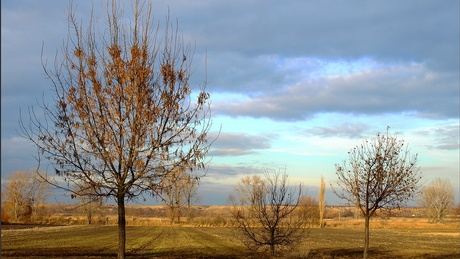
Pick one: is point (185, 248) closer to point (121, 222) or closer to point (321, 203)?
point (121, 222)

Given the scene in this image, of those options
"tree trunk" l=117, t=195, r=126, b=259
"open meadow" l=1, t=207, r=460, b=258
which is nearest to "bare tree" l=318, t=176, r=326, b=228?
"open meadow" l=1, t=207, r=460, b=258

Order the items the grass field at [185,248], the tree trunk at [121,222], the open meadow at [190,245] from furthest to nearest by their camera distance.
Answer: the open meadow at [190,245] < the grass field at [185,248] < the tree trunk at [121,222]

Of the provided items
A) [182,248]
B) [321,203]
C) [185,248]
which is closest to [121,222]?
[182,248]

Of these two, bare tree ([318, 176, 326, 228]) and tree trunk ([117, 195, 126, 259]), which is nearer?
tree trunk ([117, 195, 126, 259])

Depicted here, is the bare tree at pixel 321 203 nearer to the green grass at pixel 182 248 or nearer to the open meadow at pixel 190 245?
the open meadow at pixel 190 245

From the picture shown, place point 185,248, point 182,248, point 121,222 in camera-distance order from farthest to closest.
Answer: point 185,248, point 182,248, point 121,222

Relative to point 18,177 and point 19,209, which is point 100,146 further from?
point 19,209

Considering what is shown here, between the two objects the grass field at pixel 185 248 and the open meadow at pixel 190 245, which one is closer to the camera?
the grass field at pixel 185 248

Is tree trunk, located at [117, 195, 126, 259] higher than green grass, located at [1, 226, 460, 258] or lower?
higher

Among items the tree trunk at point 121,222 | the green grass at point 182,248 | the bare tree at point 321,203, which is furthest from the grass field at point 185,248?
the bare tree at point 321,203

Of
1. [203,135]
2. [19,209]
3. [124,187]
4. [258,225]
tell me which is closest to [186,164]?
[203,135]

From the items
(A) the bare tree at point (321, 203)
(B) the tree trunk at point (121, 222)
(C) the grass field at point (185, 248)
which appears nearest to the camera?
(B) the tree trunk at point (121, 222)

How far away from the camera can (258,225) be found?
20.4 meters

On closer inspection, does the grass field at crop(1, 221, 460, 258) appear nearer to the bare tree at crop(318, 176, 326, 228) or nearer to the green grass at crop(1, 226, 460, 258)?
the green grass at crop(1, 226, 460, 258)
